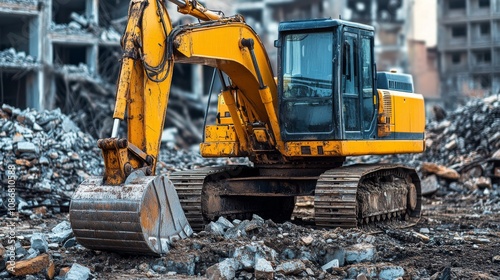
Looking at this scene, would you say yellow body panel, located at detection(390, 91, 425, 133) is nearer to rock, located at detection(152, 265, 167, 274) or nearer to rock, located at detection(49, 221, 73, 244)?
rock, located at detection(49, 221, 73, 244)

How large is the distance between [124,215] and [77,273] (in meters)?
0.72

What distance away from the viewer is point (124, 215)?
321 inches

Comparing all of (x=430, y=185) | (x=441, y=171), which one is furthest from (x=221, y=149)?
(x=441, y=171)

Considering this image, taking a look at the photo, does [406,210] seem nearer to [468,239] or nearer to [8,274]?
[468,239]

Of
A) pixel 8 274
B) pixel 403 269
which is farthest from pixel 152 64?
pixel 403 269

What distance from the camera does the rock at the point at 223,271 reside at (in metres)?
7.79

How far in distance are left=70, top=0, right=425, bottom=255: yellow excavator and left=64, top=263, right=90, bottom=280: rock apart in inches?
20.3

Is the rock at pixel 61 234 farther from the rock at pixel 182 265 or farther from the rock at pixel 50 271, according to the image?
the rock at pixel 182 265

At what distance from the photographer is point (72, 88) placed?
27.9m

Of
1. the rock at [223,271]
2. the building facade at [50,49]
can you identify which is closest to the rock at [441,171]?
the rock at [223,271]

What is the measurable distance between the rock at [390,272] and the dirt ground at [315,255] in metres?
0.11

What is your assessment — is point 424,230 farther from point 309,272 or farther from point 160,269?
point 160,269

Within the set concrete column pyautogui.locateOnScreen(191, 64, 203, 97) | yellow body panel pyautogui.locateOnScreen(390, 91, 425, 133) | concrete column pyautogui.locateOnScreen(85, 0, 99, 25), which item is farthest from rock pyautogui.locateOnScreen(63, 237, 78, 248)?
concrete column pyautogui.locateOnScreen(191, 64, 203, 97)

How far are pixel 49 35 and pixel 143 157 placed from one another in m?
21.2
